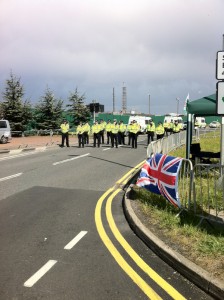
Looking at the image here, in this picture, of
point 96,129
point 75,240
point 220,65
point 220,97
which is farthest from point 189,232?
point 96,129

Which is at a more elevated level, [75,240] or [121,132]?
[121,132]

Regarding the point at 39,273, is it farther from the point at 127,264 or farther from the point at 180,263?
the point at 180,263

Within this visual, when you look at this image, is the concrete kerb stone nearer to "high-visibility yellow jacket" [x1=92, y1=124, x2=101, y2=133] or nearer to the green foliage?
"high-visibility yellow jacket" [x1=92, y1=124, x2=101, y2=133]

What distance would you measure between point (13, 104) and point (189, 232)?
33.1 meters

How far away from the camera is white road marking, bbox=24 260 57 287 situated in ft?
14.6

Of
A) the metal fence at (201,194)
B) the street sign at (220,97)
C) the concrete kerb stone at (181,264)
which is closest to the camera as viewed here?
the concrete kerb stone at (181,264)

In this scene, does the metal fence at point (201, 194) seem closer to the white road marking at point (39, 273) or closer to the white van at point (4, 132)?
the white road marking at point (39, 273)

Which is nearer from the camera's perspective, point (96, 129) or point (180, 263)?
point (180, 263)

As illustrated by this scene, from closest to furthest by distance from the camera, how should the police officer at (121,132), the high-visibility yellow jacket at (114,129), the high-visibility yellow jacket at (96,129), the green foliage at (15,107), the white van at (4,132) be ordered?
the high-visibility yellow jacket at (114,129) → the high-visibility yellow jacket at (96,129) → the police officer at (121,132) → the white van at (4,132) → the green foliage at (15,107)

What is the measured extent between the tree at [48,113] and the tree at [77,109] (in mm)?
3303

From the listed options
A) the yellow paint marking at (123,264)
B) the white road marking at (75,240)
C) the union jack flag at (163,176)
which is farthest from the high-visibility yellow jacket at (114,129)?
the white road marking at (75,240)

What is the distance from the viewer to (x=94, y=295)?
13.8ft

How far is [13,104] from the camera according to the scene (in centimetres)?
3662

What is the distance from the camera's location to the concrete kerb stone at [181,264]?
4.24m
